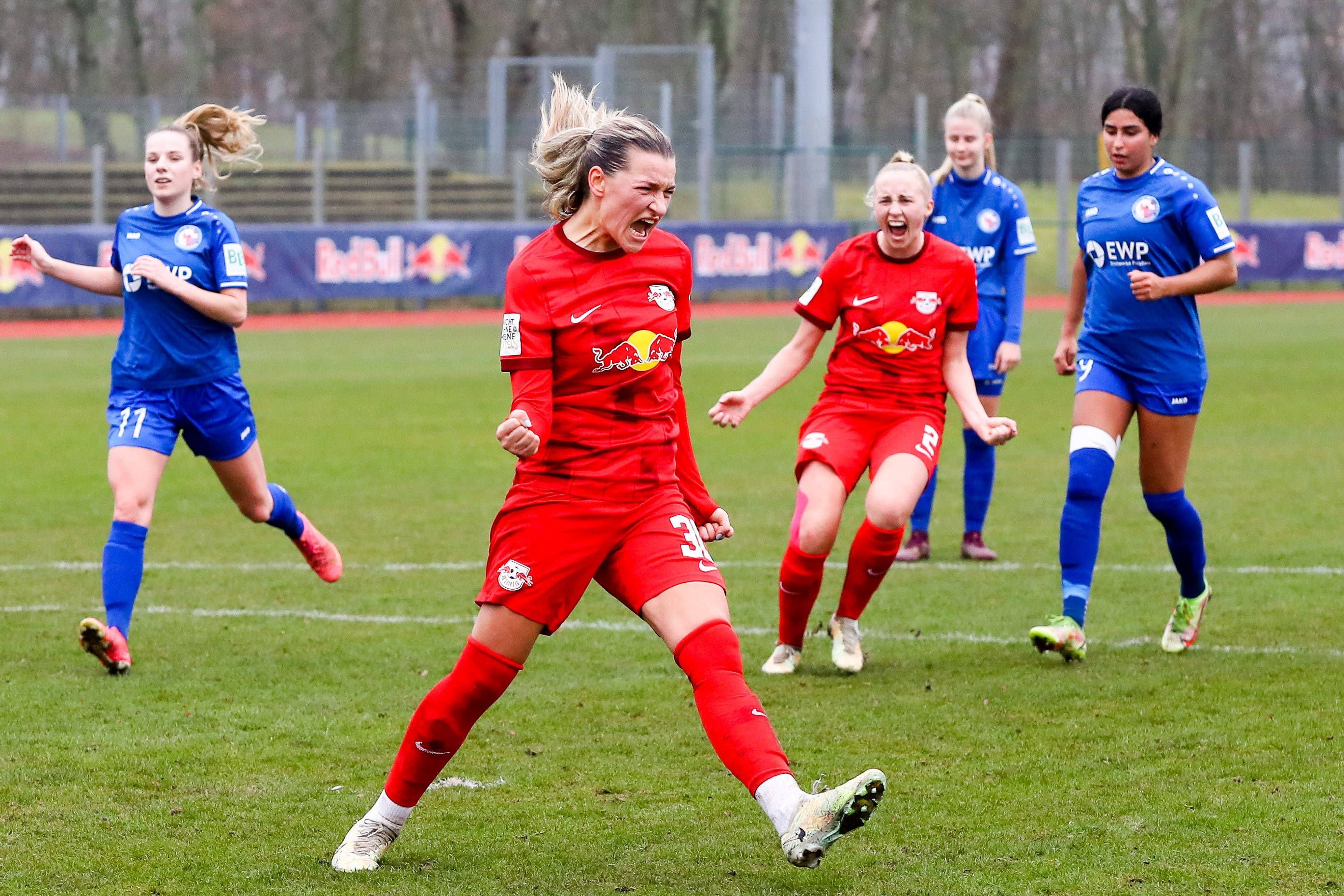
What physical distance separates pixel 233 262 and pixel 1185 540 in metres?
3.86

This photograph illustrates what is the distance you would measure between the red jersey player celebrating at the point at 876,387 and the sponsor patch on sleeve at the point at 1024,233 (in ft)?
8.11

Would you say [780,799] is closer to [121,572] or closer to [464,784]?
[464,784]

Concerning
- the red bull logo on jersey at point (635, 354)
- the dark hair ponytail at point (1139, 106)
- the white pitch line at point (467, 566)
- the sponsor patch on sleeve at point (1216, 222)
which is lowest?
the white pitch line at point (467, 566)

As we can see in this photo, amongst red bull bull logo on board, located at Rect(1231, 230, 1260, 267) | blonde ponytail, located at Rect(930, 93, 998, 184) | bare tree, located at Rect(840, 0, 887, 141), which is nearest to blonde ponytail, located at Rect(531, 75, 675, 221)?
blonde ponytail, located at Rect(930, 93, 998, 184)

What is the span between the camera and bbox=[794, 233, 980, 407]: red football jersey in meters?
6.64

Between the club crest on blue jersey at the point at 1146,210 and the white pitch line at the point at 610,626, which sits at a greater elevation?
the club crest on blue jersey at the point at 1146,210

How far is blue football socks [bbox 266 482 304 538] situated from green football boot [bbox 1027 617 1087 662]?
3.08 metres

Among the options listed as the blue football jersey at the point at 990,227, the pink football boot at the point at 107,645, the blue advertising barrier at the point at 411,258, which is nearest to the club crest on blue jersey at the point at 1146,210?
the blue football jersey at the point at 990,227

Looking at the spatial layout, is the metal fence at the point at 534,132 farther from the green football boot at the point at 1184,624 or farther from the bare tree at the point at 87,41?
the green football boot at the point at 1184,624

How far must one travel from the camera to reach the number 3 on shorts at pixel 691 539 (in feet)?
14.2

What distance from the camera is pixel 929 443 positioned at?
21.7ft

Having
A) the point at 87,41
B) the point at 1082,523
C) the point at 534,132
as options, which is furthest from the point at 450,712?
the point at 87,41

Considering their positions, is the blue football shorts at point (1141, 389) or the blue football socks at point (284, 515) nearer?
the blue football shorts at point (1141, 389)

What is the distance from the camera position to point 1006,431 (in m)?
5.90
